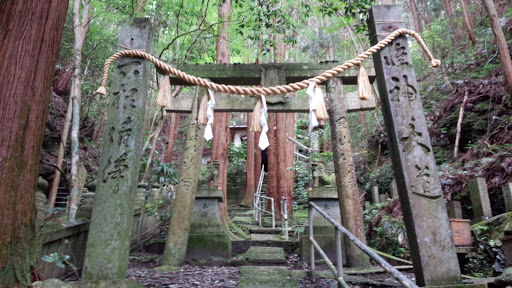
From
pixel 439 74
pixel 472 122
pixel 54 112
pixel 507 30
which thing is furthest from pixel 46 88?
pixel 439 74

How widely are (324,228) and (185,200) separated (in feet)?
8.86

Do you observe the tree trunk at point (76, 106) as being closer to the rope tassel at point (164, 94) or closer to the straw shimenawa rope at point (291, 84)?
the straw shimenawa rope at point (291, 84)

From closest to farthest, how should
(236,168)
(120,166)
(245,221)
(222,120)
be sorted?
(120,166) → (222,120) → (245,221) → (236,168)

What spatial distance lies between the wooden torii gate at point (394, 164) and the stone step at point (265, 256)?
3.06 metres

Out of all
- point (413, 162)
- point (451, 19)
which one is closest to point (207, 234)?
point (413, 162)

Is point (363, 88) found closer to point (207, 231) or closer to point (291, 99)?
point (291, 99)

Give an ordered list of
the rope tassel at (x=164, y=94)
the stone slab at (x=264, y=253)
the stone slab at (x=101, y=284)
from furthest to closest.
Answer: the stone slab at (x=264, y=253)
the rope tassel at (x=164, y=94)
the stone slab at (x=101, y=284)

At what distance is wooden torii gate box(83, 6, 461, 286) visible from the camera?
2613mm

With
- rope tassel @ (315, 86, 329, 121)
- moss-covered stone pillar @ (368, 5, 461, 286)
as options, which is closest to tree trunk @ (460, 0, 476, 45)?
moss-covered stone pillar @ (368, 5, 461, 286)

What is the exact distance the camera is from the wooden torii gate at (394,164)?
2.61 meters

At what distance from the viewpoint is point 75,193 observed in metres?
5.41

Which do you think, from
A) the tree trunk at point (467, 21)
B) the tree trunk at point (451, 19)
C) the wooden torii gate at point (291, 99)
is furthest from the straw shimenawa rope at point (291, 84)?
the tree trunk at point (451, 19)

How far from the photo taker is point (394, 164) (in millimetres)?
3021

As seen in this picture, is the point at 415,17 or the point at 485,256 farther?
the point at 415,17
